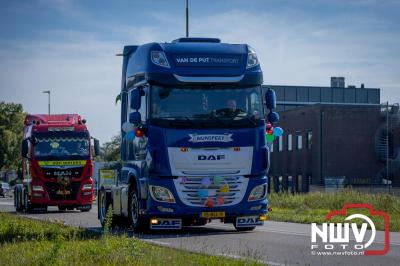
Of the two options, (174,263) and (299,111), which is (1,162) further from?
(174,263)

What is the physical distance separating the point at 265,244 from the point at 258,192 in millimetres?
2499

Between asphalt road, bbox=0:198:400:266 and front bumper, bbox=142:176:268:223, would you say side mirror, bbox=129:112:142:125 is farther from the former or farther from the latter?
asphalt road, bbox=0:198:400:266

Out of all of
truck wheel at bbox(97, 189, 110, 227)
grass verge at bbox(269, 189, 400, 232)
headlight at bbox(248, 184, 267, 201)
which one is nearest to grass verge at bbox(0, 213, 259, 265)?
headlight at bbox(248, 184, 267, 201)

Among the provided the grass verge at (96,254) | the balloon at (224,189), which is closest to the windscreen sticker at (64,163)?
the balloon at (224,189)

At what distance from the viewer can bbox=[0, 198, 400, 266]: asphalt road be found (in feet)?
43.8

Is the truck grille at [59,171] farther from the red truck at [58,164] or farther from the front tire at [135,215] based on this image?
the front tire at [135,215]

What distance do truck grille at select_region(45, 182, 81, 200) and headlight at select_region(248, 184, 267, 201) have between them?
1578 cm

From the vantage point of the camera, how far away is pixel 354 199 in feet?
117

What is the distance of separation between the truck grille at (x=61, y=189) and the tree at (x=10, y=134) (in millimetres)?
54716

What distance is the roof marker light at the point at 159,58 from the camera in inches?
735

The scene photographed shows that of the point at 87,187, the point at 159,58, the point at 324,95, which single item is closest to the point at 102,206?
the point at 159,58

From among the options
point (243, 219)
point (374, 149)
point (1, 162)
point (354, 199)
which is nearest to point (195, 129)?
point (243, 219)

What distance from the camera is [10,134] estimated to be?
91062 millimetres

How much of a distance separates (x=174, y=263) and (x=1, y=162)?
82.8 meters
